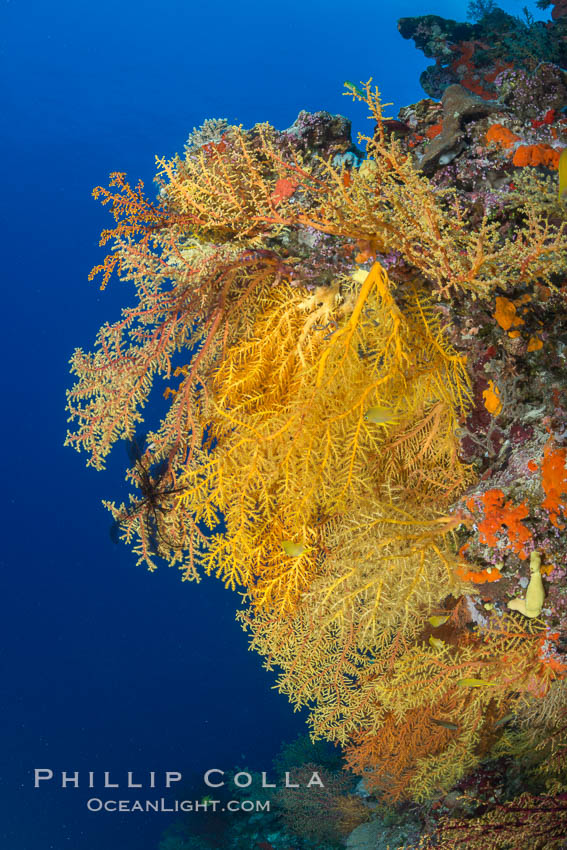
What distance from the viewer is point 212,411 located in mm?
3262

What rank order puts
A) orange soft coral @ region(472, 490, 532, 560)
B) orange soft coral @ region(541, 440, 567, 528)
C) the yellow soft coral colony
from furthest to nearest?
1. the yellow soft coral colony
2. orange soft coral @ region(472, 490, 532, 560)
3. orange soft coral @ region(541, 440, 567, 528)

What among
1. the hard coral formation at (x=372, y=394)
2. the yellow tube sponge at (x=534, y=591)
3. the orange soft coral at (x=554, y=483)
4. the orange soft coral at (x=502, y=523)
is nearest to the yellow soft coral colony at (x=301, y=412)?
the hard coral formation at (x=372, y=394)

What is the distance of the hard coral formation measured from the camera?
245 centimetres

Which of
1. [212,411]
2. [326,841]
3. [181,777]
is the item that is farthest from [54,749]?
[212,411]

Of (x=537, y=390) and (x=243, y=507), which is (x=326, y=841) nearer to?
(x=243, y=507)

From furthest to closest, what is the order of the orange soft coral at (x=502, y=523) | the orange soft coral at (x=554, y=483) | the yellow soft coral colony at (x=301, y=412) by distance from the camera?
the yellow soft coral colony at (x=301, y=412) → the orange soft coral at (x=502, y=523) → the orange soft coral at (x=554, y=483)

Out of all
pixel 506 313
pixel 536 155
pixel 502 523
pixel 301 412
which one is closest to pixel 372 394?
pixel 301 412

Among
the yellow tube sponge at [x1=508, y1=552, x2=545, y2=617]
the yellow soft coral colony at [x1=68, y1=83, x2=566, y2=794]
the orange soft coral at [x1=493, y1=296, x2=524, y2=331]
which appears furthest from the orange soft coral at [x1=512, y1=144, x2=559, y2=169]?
the yellow tube sponge at [x1=508, y1=552, x2=545, y2=617]

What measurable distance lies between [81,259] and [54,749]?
1130 cm

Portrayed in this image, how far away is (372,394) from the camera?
2.74 metres

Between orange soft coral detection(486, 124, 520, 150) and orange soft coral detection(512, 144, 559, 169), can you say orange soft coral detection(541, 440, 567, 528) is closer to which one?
orange soft coral detection(512, 144, 559, 169)

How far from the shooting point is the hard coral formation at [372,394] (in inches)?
96.3

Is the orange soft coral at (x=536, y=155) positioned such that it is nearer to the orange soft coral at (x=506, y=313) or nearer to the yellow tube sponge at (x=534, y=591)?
the orange soft coral at (x=506, y=313)

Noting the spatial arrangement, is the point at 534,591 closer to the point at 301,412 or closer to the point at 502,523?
the point at 502,523
